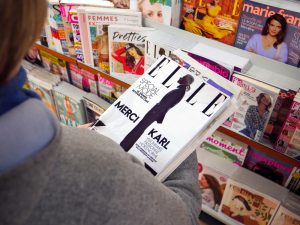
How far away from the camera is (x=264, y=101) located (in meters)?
1.15

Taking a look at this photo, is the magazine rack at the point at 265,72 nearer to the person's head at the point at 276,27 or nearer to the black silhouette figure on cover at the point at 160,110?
the person's head at the point at 276,27

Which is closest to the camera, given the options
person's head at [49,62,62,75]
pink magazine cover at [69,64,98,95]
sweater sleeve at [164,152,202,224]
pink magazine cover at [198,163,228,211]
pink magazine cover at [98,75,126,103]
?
sweater sleeve at [164,152,202,224]

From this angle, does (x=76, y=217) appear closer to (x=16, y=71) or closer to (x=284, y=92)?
(x=16, y=71)

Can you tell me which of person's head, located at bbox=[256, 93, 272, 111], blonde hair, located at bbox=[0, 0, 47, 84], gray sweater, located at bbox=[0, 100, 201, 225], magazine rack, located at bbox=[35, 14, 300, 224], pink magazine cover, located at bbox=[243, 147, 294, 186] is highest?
blonde hair, located at bbox=[0, 0, 47, 84]

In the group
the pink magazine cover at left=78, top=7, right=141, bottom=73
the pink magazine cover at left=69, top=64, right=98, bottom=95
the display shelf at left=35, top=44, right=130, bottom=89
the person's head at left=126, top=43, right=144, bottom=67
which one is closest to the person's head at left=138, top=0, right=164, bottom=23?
the pink magazine cover at left=78, top=7, right=141, bottom=73

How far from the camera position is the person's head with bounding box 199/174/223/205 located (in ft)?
5.33

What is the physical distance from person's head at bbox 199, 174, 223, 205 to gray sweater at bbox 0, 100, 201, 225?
107 centimetres

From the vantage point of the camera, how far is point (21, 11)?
1.32ft

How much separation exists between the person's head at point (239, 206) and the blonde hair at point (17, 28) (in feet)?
4.40

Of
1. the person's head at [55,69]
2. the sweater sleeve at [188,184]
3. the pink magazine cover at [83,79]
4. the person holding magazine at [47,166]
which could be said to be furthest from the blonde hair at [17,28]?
the person's head at [55,69]

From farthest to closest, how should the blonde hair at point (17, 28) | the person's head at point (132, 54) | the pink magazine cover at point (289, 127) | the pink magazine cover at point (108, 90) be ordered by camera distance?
the pink magazine cover at point (108, 90), the person's head at point (132, 54), the pink magazine cover at point (289, 127), the blonde hair at point (17, 28)

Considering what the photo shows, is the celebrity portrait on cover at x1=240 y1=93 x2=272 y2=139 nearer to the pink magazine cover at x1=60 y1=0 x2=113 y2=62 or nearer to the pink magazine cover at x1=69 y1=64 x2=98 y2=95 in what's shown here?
the pink magazine cover at x1=60 y1=0 x2=113 y2=62

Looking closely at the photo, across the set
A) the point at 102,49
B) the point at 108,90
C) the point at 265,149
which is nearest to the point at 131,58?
the point at 102,49

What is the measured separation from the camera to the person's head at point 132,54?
1.48 meters
